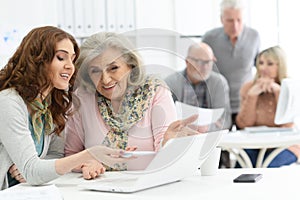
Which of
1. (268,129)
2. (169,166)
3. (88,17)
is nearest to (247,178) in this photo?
(169,166)

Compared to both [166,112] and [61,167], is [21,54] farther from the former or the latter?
[166,112]

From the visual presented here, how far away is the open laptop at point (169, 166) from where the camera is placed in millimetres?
1604

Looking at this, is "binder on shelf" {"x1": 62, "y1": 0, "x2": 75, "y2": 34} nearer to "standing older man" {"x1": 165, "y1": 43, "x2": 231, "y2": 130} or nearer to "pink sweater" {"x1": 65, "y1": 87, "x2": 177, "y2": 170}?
"standing older man" {"x1": 165, "y1": 43, "x2": 231, "y2": 130}

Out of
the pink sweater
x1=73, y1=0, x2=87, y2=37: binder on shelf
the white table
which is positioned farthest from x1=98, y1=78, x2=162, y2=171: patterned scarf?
x1=73, y1=0, x2=87, y2=37: binder on shelf

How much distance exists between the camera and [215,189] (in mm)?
1613

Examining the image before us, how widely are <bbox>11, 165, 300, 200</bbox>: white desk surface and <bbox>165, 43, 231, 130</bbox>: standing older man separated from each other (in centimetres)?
16

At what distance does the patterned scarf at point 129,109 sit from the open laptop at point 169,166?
10 cm

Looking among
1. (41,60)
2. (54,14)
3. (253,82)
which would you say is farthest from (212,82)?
(54,14)

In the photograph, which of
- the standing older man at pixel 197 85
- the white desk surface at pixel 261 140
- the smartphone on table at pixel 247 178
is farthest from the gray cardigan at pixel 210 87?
the white desk surface at pixel 261 140

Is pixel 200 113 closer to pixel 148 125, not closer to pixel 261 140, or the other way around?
pixel 148 125

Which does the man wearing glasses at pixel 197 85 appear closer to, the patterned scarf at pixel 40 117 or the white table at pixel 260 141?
the patterned scarf at pixel 40 117

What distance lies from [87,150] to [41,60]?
0.38 metres

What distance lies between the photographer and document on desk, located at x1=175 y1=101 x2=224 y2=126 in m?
1.62

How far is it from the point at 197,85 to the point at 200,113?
9 cm
